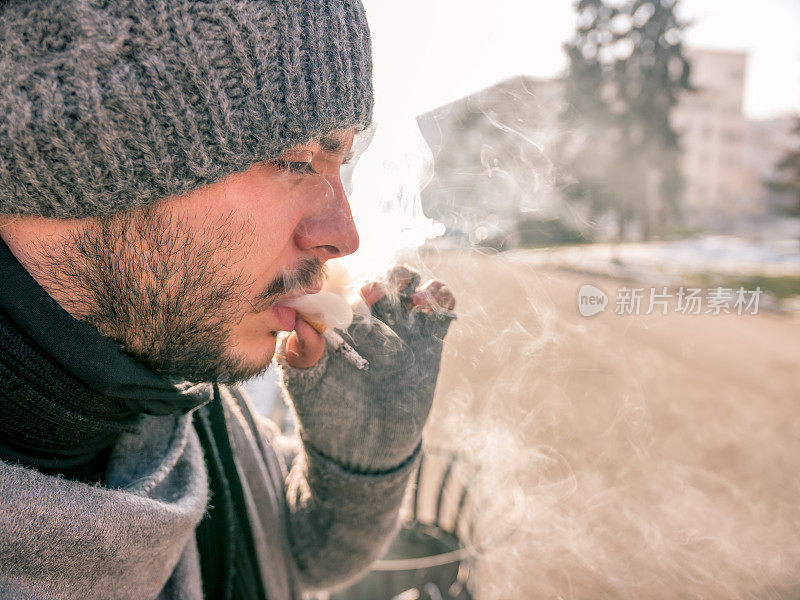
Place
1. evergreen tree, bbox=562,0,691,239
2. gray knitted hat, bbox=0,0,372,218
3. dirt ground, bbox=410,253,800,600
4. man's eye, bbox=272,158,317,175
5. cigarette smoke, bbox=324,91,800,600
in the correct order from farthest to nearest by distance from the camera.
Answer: evergreen tree, bbox=562,0,691,239 → dirt ground, bbox=410,253,800,600 → cigarette smoke, bbox=324,91,800,600 → man's eye, bbox=272,158,317,175 → gray knitted hat, bbox=0,0,372,218

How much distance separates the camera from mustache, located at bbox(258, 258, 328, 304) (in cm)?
121

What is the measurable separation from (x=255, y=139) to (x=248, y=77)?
0.11 m

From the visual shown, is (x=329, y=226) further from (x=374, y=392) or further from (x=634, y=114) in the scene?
(x=634, y=114)

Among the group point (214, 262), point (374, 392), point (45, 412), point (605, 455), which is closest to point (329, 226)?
point (214, 262)

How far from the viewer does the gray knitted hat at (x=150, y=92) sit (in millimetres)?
854

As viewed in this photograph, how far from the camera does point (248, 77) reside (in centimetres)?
97

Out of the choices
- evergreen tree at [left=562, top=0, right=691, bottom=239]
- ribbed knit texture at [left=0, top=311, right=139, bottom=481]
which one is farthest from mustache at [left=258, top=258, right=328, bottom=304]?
evergreen tree at [left=562, top=0, right=691, bottom=239]

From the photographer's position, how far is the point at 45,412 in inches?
41.2

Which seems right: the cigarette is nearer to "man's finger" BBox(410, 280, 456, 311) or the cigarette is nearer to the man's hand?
the man's hand

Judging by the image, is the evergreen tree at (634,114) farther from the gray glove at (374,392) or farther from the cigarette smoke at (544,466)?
the gray glove at (374,392)

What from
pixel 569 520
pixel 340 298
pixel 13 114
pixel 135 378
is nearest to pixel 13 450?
pixel 135 378

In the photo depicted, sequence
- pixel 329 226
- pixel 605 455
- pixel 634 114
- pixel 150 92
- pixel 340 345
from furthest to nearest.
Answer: pixel 634 114 → pixel 605 455 → pixel 340 345 → pixel 329 226 → pixel 150 92

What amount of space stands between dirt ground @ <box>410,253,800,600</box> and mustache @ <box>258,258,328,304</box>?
0.51 metres

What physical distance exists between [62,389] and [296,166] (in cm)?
66
